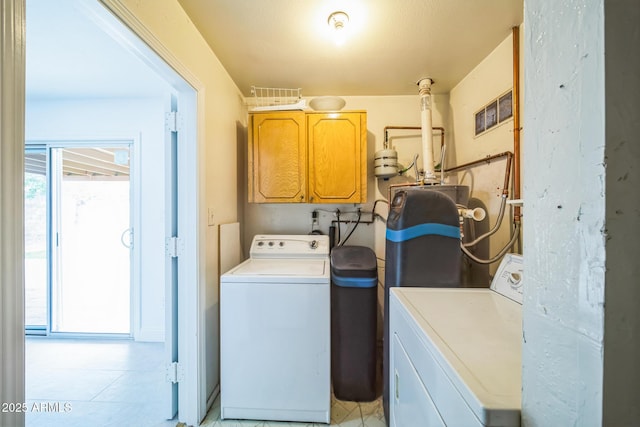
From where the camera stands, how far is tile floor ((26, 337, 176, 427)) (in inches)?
61.8

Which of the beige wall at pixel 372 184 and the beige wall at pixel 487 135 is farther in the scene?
the beige wall at pixel 372 184

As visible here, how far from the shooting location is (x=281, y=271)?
63.9 inches

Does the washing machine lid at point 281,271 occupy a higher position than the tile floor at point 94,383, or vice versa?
the washing machine lid at point 281,271

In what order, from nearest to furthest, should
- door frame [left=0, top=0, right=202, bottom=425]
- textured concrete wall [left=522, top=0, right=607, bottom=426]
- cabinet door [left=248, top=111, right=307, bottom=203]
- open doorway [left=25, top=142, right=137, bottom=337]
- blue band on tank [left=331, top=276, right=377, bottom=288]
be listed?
textured concrete wall [left=522, top=0, right=607, bottom=426] < door frame [left=0, top=0, right=202, bottom=425] < blue band on tank [left=331, top=276, right=377, bottom=288] < cabinet door [left=248, top=111, right=307, bottom=203] < open doorway [left=25, top=142, right=137, bottom=337]

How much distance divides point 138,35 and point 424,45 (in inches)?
63.8

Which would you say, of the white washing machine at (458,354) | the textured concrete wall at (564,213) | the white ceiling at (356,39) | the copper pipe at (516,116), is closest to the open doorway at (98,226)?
the white ceiling at (356,39)

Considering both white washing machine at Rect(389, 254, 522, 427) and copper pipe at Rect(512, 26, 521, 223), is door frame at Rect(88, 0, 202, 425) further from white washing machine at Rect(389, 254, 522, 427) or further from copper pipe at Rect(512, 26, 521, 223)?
copper pipe at Rect(512, 26, 521, 223)

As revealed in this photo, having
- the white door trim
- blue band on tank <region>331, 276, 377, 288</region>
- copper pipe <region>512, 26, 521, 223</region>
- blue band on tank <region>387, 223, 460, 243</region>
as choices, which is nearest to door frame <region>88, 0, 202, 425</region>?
the white door trim

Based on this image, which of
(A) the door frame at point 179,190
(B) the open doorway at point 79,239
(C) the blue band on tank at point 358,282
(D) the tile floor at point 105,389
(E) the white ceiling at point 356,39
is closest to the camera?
(A) the door frame at point 179,190

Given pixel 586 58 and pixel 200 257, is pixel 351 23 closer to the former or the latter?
pixel 586 58

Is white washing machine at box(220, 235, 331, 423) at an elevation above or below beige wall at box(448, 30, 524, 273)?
below

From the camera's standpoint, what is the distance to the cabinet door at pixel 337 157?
1.99 m

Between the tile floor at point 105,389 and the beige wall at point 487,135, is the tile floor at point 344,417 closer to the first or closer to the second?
the tile floor at point 105,389

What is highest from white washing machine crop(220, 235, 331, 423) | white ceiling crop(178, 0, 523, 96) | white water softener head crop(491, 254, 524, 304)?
white ceiling crop(178, 0, 523, 96)
